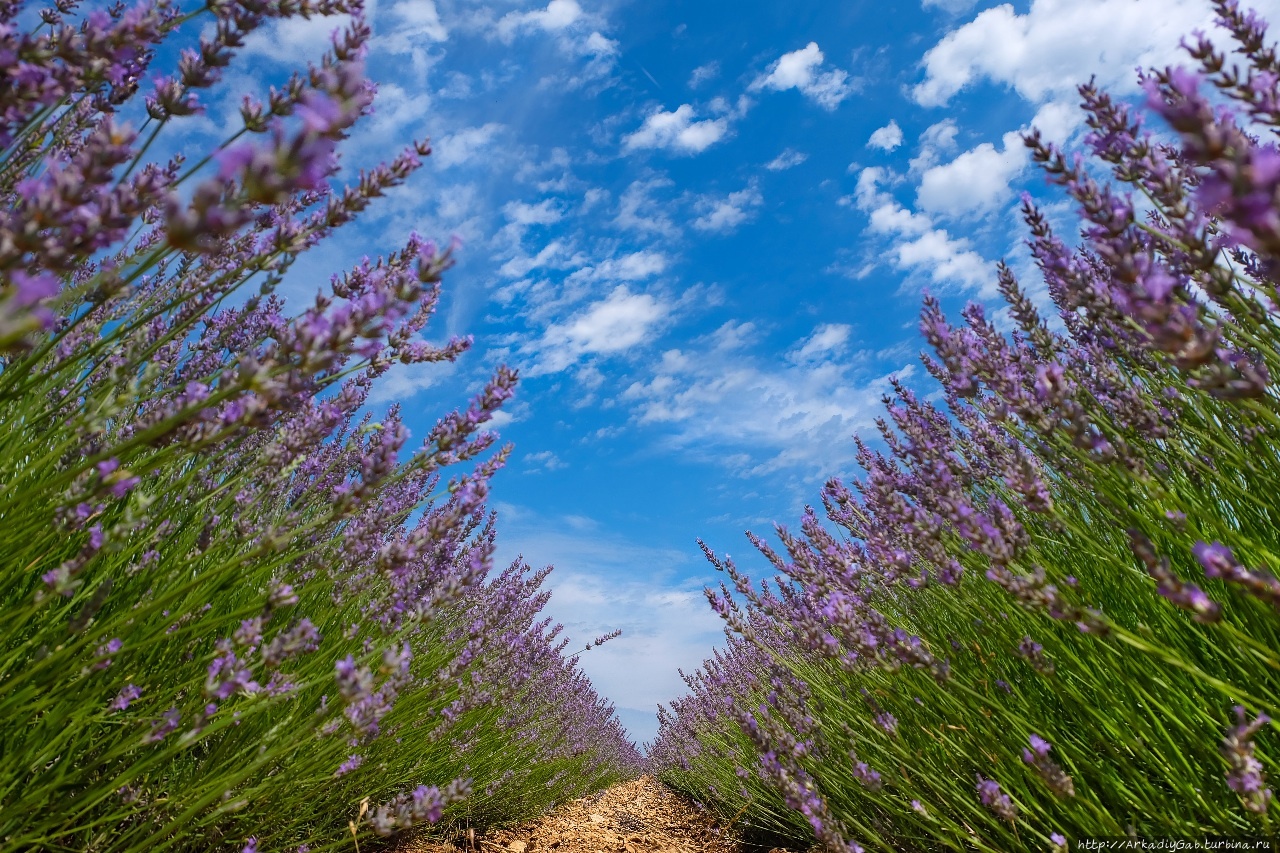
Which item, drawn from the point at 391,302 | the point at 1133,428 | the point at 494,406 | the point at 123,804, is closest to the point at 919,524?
the point at 1133,428

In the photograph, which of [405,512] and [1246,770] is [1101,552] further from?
[405,512]

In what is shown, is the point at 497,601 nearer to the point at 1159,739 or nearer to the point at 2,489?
the point at 2,489

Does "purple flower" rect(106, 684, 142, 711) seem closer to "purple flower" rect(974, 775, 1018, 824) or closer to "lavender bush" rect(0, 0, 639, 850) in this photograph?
"lavender bush" rect(0, 0, 639, 850)

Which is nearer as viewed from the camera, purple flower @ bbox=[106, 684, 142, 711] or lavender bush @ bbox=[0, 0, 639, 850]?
lavender bush @ bbox=[0, 0, 639, 850]

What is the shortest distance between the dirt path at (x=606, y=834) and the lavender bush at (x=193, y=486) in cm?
97

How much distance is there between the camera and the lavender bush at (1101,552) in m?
1.06

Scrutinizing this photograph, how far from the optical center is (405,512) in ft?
7.43

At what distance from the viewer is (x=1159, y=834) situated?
5.61ft

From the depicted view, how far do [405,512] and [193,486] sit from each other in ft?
2.17

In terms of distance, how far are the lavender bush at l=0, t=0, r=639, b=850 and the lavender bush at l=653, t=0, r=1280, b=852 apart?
41.7 inches

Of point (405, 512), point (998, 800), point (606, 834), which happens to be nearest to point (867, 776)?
point (998, 800)

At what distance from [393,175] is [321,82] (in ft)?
0.77

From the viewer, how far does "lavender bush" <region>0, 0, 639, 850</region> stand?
2.98 ft

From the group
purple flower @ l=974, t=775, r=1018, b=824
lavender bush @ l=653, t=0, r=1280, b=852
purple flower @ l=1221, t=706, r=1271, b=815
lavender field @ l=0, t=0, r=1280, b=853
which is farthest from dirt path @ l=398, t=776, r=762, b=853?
purple flower @ l=1221, t=706, r=1271, b=815
